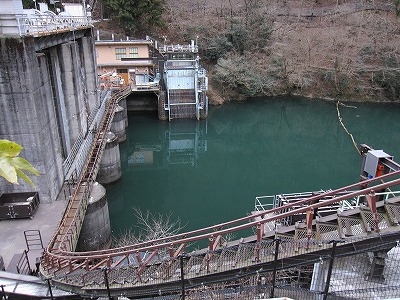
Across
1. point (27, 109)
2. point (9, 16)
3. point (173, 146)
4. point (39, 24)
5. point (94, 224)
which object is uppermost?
point (9, 16)

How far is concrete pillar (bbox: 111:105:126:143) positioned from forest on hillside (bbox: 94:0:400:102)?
15558 millimetres

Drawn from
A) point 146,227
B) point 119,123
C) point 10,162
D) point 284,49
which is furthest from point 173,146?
point 10,162

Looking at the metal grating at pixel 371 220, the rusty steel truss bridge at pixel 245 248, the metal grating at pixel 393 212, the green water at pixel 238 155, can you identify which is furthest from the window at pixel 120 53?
the metal grating at pixel 393 212

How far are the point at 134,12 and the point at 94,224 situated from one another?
38.1 meters

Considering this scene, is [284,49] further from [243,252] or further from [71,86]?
[243,252]

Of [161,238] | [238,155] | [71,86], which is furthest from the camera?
[238,155]

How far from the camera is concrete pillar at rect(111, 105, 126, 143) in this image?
98.0 feet

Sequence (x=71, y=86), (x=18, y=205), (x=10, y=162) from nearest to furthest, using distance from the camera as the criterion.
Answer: (x=10, y=162), (x=18, y=205), (x=71, y=86)

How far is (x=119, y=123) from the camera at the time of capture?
31.0 metres

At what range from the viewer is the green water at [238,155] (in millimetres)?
22297

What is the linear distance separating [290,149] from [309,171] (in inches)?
220

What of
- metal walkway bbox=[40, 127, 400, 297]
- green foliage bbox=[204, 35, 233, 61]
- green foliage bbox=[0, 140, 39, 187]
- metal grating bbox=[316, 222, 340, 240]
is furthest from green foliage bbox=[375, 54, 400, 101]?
green foliage bbox=[0, 140, 39, 187]

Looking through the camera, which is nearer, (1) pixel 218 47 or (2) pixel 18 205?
(2) pixel 18 205

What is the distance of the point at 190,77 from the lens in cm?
3725
